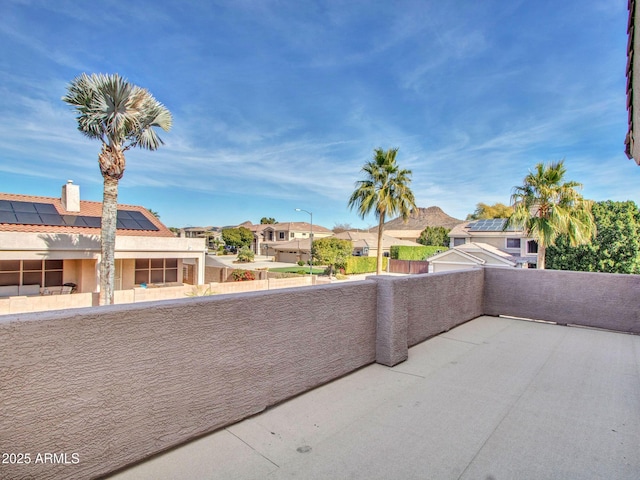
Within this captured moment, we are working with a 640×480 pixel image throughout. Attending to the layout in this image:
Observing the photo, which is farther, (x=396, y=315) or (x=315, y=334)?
(x=396, y=315)

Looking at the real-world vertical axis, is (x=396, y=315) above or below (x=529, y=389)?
above

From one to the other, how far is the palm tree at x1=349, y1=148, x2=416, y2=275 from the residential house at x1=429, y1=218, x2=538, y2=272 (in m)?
4.57

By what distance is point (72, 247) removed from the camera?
14.0 meters

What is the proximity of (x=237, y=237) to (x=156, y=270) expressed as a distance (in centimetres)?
3724

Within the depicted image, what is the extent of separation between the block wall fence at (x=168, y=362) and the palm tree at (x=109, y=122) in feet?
38.3

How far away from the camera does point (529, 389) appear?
3.58 metres

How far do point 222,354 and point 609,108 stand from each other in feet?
61.7

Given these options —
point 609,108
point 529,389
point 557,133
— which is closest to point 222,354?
point 529,389

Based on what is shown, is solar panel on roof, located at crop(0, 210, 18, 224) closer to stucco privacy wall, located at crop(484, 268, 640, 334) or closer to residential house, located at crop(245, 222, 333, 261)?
stucco privacy wall, located at crop(484, 268, 640, 334)

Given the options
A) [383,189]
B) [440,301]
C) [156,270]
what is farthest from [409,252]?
[440,301]

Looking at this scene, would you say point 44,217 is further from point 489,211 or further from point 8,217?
point 489,211

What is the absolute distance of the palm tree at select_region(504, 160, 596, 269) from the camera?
10898 mm

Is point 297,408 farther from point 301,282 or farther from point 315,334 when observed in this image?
point 301,282

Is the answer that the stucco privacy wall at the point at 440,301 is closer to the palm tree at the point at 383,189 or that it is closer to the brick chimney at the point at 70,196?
the palm tree at the point at 383,189
